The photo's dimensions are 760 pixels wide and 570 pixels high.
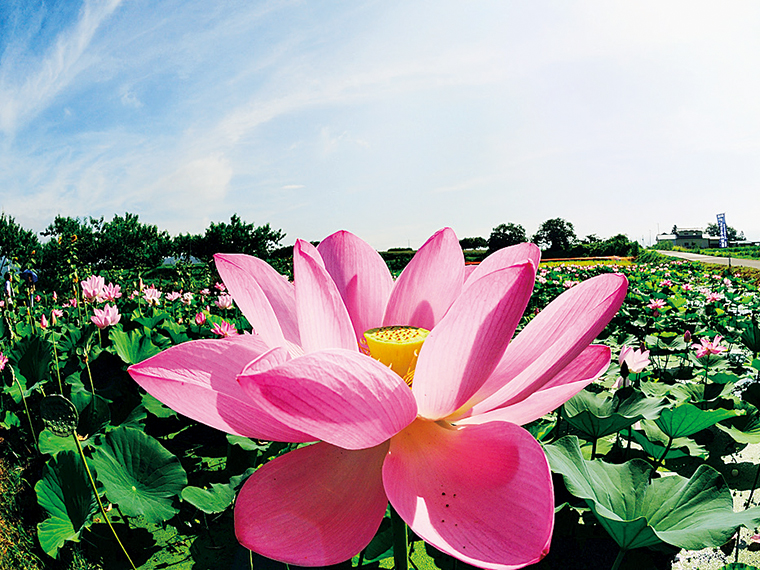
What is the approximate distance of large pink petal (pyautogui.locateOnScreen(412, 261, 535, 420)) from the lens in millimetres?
368

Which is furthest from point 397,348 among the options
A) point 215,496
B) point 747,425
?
point 747,425

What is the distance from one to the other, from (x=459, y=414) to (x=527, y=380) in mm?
78

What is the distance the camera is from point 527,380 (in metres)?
0.40

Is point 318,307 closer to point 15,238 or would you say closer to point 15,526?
point 15,526

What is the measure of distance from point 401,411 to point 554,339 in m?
0.16

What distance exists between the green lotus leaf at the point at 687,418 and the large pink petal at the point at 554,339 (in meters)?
1.02

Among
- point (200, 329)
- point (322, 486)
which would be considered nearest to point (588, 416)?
point (322, 486)

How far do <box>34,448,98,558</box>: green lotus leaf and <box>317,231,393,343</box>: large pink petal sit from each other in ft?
3.17

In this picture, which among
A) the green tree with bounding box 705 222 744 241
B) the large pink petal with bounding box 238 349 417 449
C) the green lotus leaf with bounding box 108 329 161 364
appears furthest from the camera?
the green tree with bounding box 705 222 744 241

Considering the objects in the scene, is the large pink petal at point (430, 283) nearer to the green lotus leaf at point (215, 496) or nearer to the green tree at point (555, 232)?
the green lotus leaf at point (215, 496)

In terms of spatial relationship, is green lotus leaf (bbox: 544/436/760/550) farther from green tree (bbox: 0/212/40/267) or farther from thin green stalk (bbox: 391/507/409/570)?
green tree (bbox: 0/212/40/267)

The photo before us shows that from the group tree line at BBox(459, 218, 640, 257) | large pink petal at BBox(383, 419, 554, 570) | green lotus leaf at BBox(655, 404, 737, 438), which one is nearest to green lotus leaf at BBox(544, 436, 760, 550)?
green lotus leaf at BBox(655, 404, 737, 438)

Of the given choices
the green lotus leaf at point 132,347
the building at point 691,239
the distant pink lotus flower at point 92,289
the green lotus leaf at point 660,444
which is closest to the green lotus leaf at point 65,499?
the green lotus leaf at point 132,347

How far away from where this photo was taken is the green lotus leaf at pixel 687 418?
120 centimetres
